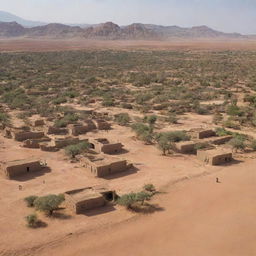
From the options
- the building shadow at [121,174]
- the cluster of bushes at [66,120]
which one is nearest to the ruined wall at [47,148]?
the cluster of bushes at [66,120]

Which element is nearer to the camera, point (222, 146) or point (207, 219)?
point (207, 219)

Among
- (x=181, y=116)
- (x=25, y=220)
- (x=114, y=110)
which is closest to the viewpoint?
(x=25, y=220)

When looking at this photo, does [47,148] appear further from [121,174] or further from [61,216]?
[61,216]

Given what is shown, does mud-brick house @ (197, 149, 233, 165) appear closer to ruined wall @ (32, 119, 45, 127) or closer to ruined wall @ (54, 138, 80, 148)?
ruined wall @ (54, 138, 80, 148)

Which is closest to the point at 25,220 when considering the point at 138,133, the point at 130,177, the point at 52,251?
the point at 52,251

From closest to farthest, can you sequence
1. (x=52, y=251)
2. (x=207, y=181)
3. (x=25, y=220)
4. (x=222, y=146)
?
(x=52, y=251)
(x=25, y=220)
(x=207, y=181)
(x=222, y=146)

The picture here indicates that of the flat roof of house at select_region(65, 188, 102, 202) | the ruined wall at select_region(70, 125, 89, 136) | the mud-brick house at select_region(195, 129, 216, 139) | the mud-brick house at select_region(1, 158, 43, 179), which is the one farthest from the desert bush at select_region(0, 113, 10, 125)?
the flat roof of house at select_region(65, 188, 102, 202)

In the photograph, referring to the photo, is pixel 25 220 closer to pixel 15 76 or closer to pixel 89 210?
pixel 89 210

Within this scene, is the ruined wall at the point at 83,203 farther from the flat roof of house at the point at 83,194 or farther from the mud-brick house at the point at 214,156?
the mud-brick house at the point at 214,156
